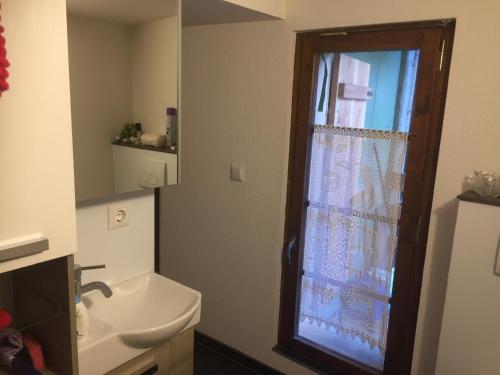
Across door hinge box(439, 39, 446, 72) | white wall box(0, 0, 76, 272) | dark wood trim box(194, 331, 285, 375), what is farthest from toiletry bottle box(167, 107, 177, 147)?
dark wood trim box(194, 331, 285, 375)

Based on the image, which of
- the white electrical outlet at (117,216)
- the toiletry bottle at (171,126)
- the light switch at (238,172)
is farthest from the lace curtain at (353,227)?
the white electrical outlet at (117,216)

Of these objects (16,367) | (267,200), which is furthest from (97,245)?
(267,200)

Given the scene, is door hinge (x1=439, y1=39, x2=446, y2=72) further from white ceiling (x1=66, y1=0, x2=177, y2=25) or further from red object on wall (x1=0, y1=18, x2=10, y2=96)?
red object on wall (x1=0, y1=18, x2=10, y2=96)

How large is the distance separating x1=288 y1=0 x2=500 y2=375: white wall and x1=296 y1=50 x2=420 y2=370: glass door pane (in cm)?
17

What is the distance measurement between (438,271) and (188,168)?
1580 mm

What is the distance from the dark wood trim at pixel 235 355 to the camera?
2.58 m

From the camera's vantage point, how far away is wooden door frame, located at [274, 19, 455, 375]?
1816 millimetres

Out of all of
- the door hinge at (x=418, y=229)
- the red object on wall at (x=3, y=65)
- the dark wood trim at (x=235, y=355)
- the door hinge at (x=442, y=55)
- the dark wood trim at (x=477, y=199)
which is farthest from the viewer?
the dark wood trim at (x=235, y=355)

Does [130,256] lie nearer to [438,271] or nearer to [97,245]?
[97,245]

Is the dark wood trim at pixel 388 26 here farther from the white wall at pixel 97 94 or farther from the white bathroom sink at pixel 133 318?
the white bathroom sink at pixel 133 318

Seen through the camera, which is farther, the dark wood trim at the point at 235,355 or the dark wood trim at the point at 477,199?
the dark wood trim at the point at 235,355

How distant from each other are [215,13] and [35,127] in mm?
1362

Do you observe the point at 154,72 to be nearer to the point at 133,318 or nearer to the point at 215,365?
the point at 133,318

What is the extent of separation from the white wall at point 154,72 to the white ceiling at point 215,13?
301 mm
